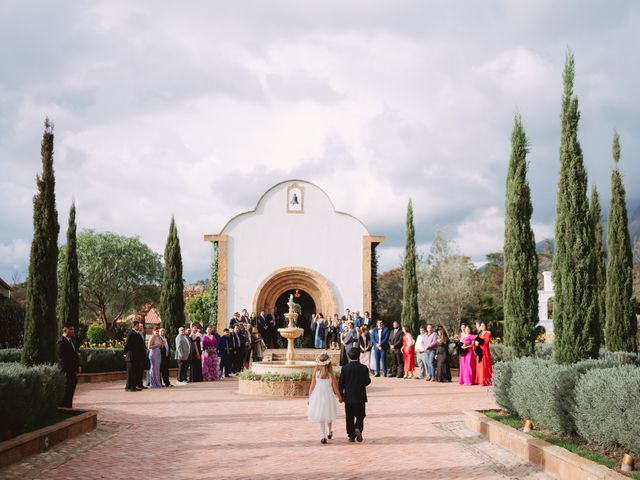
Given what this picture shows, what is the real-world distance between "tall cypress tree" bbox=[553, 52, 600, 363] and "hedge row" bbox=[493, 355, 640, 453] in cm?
56

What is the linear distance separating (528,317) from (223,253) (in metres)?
17.1

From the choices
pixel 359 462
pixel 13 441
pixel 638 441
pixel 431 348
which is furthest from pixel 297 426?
pixel 431 348

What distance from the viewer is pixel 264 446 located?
9.09 m

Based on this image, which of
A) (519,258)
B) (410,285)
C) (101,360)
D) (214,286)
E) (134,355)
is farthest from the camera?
(214,286)

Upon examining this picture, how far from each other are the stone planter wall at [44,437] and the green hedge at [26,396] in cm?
23

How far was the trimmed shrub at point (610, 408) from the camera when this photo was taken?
6.78m

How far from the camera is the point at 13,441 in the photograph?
8094 mm

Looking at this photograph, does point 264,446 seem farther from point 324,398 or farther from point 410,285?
point 410,285

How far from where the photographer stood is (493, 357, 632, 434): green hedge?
8312 mm

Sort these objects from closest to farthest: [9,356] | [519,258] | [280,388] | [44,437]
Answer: [44,437] → [519,258] → [280,388] → [9,356]

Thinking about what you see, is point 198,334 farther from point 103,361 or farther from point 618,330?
point 618,330

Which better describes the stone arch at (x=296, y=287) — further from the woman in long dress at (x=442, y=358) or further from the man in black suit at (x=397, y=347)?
the woman in long dress at (x=442, y=358)

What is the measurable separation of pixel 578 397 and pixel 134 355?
1144 cm

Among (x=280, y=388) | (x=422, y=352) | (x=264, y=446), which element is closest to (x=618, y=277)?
(x=422, y=352)
